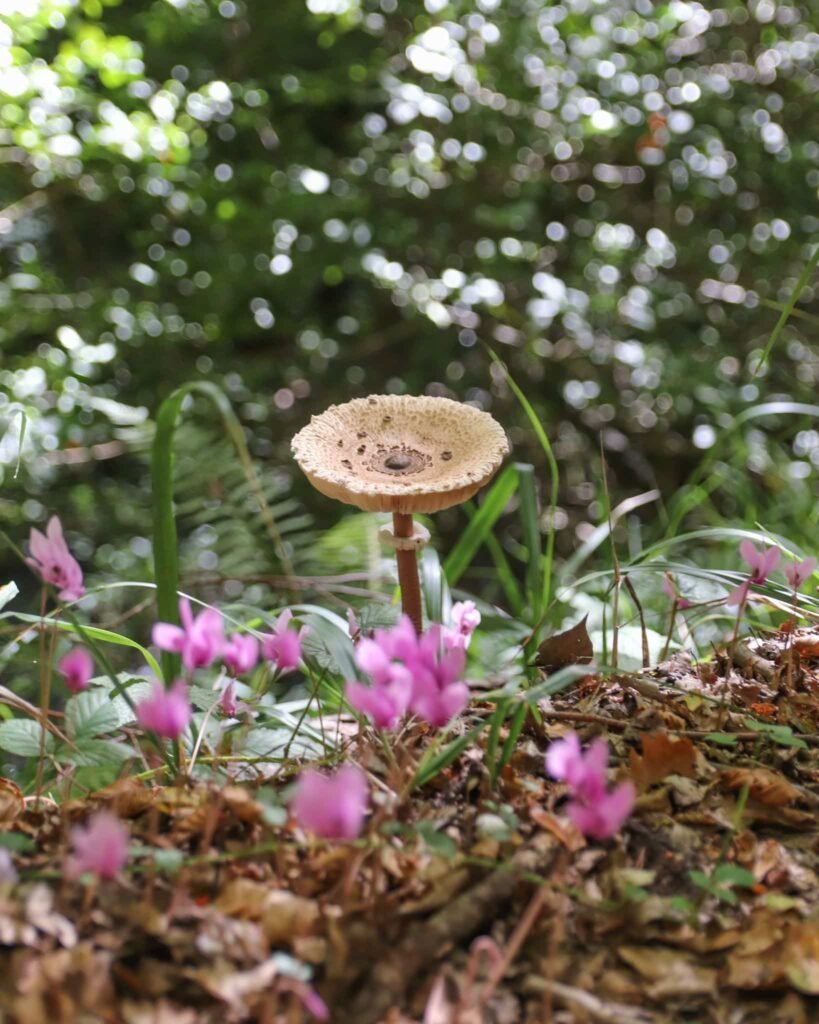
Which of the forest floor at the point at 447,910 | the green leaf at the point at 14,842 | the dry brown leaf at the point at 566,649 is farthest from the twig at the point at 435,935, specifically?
the dry brown leaf at the point at 566,649

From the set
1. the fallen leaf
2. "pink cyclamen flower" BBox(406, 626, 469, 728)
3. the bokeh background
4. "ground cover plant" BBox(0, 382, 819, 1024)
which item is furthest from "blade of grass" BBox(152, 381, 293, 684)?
the bokeh background

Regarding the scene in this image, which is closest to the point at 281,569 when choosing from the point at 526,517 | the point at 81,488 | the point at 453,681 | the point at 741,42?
the point at 81,488

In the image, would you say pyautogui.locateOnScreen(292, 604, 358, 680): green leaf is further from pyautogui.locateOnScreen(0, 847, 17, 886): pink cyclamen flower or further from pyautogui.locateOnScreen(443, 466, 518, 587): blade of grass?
pyautogui.locateOnScreen(443, 466, 518, 587): blade of grass

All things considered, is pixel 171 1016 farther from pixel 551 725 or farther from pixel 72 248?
pixel 72 248

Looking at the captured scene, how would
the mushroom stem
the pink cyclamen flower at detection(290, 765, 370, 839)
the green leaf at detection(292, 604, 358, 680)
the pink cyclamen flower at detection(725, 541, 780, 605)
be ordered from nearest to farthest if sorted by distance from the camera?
the pink cyclamen flower at detection(290, 765, 370, 839) → the green leaf at detection(292, 604, 358, 680) → the pink cyclamen flower at detection(725, 541, 780, 605) → the mushroom stem

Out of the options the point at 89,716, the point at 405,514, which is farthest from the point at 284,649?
the point at 405,514

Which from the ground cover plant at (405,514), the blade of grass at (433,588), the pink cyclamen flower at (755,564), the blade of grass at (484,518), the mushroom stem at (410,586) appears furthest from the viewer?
the blade of grass at (484,518)

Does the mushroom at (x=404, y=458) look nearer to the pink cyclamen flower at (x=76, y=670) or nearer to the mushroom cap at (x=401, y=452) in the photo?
the mushroom cap at (x=401, y=452)

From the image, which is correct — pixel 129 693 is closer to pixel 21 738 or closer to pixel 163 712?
pixel 21 738
